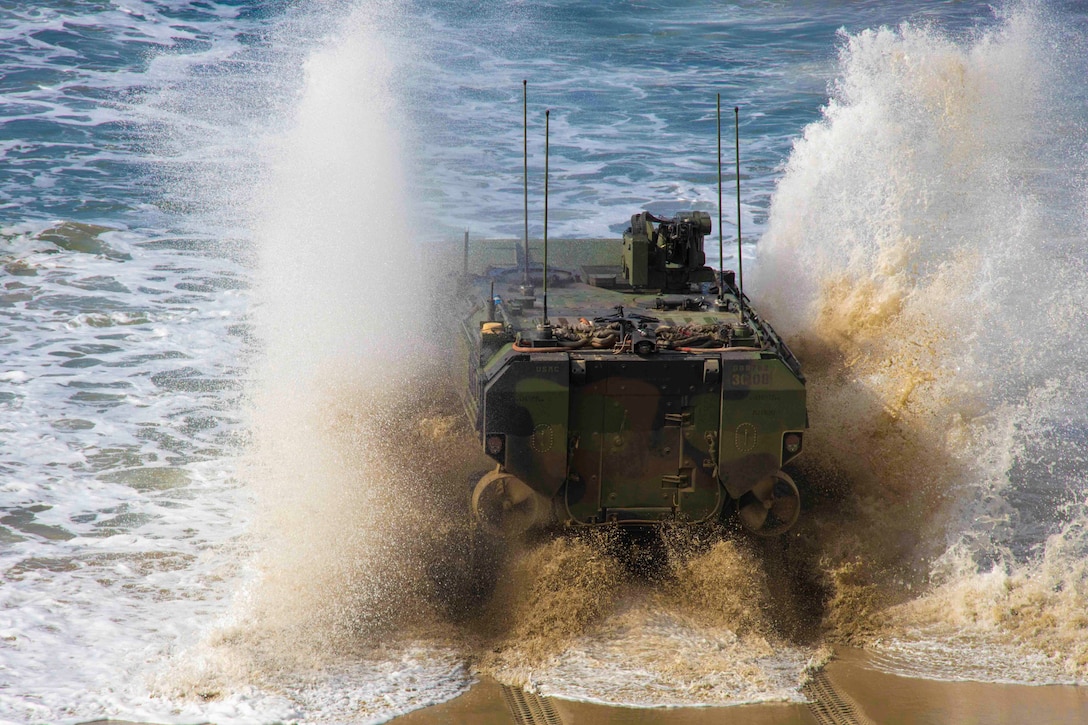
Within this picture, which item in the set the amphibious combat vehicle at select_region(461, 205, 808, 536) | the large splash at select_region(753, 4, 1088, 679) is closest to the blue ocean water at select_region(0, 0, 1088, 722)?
the large splash at select_region(753, 4, 1088, 679)

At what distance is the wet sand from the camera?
683 centimetres

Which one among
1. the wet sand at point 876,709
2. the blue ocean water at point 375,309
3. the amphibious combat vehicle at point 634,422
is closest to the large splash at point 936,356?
the blue ocean water at point 375,309

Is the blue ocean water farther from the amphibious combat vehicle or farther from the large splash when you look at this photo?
the amphibious combat vehicle

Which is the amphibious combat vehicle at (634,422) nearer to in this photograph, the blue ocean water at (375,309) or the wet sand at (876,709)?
the blue ocean water at (375,309)

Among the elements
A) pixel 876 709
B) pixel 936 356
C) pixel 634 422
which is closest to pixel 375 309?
pixel 634 422

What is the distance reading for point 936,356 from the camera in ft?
34.5

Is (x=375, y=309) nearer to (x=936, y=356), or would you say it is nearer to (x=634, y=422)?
(x=634, y=422)

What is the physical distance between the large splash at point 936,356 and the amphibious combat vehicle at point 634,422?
1.15 metres

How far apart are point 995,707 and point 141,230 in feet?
45.4

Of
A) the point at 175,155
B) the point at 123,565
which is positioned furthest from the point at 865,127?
the point at 175,155

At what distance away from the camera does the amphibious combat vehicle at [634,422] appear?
7.73 meters

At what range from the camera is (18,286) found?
48.9ft

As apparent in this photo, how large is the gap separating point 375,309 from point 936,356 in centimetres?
539

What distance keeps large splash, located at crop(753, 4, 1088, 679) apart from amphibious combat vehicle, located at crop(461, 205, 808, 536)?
1146 mm
